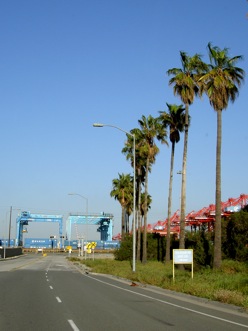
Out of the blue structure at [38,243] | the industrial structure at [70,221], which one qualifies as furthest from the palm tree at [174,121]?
the blue structure at [38,243]

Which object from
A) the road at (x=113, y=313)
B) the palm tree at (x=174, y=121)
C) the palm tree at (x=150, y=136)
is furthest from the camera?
the palm tree at (x=150, y=136)

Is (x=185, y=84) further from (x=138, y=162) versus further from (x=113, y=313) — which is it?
(x=113, y=313)

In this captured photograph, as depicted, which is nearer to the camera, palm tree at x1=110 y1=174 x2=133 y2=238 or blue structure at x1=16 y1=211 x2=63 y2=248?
palm tree at x1=110 y1=174 x2=133 y2=238

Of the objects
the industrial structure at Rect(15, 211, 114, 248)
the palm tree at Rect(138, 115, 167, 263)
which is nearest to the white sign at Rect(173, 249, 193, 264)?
the palm tree at Rect(138, 115, 167, 263)

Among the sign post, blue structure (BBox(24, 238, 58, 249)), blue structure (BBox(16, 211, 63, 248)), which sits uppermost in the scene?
blue structure (BBox(16, 211, 63, 248))

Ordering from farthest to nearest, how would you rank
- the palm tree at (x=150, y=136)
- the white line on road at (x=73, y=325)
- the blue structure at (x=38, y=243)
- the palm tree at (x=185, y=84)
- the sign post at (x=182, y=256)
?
1. the blue structure at (x=38, y=243)
2. the palm tree at (x=150, y=136)
3. the palm tree at (x=185, y=84)
4. the sign post at (x=182, y=256)
5. the white line on road at (x=73, y=325)

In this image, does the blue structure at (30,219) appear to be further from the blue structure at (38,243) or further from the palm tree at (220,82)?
the palm tree at (220,82)

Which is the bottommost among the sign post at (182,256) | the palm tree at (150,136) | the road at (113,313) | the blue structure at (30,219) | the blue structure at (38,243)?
the blue structure at (38,243)

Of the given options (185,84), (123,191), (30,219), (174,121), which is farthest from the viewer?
(30,219)

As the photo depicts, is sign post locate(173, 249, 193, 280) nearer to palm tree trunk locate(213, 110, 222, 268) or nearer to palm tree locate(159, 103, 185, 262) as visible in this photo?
palm tree trunk locate(213, 110, 222, 268)

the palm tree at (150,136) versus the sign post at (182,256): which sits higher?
the palm tree at (150,136)

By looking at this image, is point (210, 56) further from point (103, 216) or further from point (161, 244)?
point (103, 216)

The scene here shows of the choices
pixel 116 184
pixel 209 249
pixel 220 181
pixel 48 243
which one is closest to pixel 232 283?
pixel 220 181

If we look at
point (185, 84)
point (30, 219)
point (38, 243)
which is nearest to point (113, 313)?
point (185, 84)
